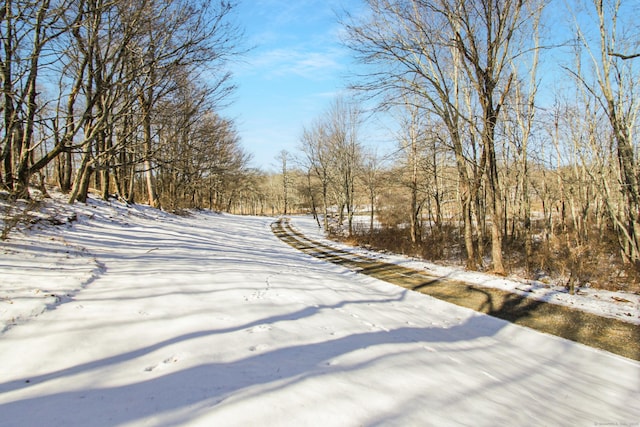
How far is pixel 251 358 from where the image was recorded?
313 centimetres

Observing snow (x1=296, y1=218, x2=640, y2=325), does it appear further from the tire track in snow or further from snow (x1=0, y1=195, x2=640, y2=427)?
snow (x1=0, y1=195, x2=640, y2=427)

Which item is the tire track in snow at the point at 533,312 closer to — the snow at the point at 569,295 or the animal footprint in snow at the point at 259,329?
the snow at the point at 569,295

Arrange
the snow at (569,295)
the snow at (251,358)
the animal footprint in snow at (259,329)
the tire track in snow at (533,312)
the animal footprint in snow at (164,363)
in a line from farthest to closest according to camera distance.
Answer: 1. the snow at (569,295)
2. the tire track in snow at (533,312)
3. the animal footprint in snow at (259,329)
4. the animal footprint in snow at (164,363)
5. the snow at (251,358)

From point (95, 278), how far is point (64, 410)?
3578 millimetres

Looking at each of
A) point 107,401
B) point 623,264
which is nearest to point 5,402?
point 107,401

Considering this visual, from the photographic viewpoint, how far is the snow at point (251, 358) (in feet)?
7.62

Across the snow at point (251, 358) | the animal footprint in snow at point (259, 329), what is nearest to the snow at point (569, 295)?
the snow at point (251, 358)

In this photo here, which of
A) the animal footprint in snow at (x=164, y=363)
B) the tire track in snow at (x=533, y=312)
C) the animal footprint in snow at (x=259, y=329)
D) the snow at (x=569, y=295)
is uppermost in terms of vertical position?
the animal footprint in snow at (x=164, y=363)

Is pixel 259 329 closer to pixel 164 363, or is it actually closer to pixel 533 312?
pixel 164 363

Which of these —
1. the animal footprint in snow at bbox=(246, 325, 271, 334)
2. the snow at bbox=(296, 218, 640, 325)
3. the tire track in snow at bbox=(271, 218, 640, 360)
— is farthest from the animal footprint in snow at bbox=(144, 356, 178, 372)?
the snow at bbox=(296, 218, 640, 325)

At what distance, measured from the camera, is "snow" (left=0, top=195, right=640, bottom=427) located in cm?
232

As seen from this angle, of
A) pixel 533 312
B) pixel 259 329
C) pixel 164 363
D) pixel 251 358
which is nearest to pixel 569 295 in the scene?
pixel 533 312

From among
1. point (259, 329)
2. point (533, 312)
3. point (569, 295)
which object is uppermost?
point (259, 329)

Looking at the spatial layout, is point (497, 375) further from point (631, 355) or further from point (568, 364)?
point (631, 355)
